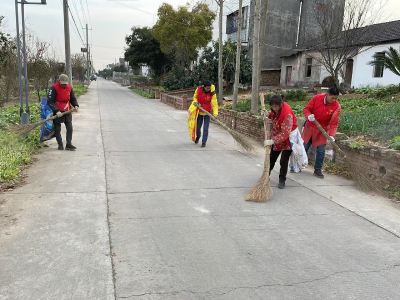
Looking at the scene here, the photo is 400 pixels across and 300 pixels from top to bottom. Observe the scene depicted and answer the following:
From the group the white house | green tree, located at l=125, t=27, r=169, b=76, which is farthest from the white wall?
green tree, located at l=125, t=27, r=169, b=76

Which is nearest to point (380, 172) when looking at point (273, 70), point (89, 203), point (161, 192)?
point (161, 192)

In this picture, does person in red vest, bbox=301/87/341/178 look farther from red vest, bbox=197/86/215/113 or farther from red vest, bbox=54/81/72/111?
red vest, bbox=54/81/72/111

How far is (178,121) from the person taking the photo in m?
13.8

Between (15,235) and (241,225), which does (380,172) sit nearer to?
(241,225)

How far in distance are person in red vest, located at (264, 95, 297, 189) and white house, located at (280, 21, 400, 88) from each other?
12175mm

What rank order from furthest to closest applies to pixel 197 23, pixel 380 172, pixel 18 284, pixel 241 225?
pixel 197 23 → pixel 380 172 → pixel 241 225 → pixel 18 284

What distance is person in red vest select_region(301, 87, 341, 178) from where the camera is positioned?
6242 mm

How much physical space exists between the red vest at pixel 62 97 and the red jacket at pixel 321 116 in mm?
5005

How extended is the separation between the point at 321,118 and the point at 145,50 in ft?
121

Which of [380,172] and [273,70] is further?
[273,70]

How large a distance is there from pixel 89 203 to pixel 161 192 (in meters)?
→ 1.04

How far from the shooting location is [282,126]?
214 inches

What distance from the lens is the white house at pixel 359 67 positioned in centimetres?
2069

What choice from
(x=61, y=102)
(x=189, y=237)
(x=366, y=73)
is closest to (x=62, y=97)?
(x=61, y=102)
